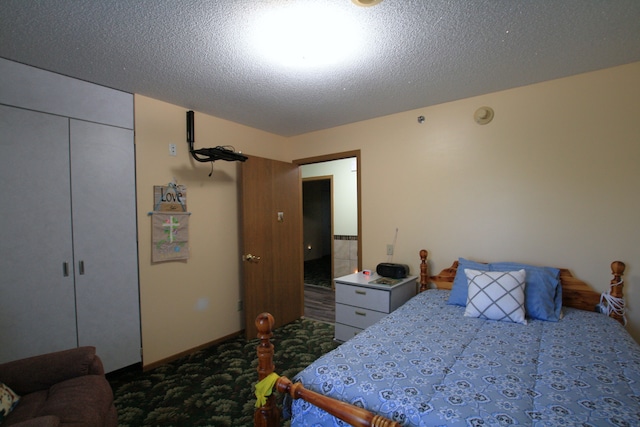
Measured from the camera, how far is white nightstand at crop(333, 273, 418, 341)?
2.61 m

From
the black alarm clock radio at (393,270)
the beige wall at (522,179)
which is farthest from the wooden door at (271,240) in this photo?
the black alarm clock radio at (393,270)

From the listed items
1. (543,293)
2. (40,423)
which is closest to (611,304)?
(543,293)

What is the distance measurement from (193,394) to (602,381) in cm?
251

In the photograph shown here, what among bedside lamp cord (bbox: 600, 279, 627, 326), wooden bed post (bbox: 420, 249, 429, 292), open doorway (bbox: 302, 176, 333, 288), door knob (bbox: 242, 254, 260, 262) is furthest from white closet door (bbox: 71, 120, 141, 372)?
open doorway (bbox: 302, 176, 333, 288)


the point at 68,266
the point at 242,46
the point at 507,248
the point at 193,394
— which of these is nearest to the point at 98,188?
the point at 68,266

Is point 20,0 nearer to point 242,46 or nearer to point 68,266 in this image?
point 242,46

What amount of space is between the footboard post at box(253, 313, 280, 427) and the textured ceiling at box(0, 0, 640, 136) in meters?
1.61

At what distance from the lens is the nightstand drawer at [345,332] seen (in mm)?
2828

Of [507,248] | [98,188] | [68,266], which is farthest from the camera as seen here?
[507,248]

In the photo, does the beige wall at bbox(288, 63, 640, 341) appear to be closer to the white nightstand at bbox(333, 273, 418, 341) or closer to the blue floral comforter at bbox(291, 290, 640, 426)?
the white nightstand at bbox(333, 273, 418, 341)

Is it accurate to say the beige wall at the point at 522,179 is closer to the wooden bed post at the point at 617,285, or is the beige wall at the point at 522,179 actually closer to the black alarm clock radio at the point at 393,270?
the wooden bed post at the point at 617,285

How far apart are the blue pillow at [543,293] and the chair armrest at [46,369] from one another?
2.91 meters

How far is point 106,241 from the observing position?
237 cm

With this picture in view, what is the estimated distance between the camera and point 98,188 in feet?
7.64
